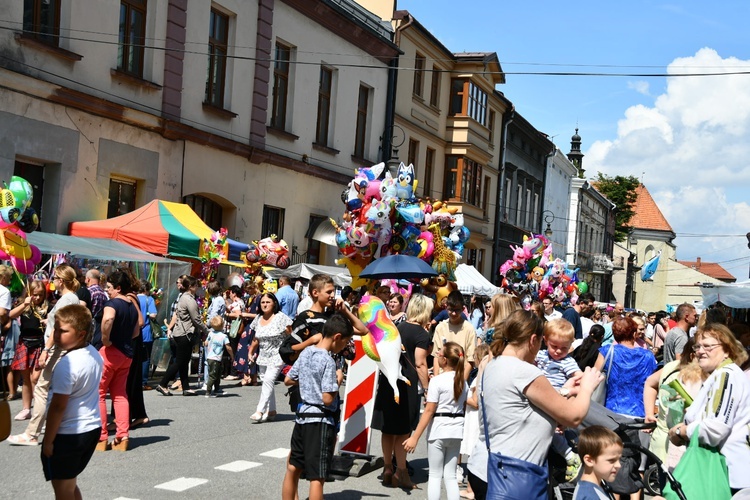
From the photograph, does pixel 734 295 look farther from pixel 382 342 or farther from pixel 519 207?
pixel 519 207

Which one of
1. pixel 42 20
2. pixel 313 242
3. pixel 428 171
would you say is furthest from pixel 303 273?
pixel 428 171

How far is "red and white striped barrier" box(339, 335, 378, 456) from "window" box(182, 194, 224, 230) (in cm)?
1221

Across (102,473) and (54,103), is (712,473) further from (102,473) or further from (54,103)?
(54,103)

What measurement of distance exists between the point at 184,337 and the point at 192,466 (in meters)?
4.58

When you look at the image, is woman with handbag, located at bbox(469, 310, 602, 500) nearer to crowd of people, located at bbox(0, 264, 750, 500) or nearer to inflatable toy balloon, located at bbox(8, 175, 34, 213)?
crowd of people, located at bbox(0, 264, 750, 500)

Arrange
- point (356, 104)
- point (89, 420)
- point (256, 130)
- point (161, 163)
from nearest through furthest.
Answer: point (89, 420), point (161, 163), point (256, 130), point (356, 104)

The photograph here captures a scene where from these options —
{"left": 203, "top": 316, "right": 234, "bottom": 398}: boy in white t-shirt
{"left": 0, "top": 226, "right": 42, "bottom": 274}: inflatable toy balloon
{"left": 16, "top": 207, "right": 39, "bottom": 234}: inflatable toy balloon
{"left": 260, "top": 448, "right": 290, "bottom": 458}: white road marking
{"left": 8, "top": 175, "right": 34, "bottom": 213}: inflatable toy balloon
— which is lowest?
{"left": 260, "top": 448, "right": 290, "bottom": 458}: white road marking

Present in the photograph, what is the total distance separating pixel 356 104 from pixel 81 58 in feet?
37.6

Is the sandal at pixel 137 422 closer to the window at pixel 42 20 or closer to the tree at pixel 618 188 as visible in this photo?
the window at pixel 42 20

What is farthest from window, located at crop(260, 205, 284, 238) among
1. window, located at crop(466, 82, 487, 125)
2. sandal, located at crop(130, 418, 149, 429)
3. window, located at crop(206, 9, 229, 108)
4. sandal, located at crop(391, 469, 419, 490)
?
sandal, located at crop(391, 469, 419, 490)

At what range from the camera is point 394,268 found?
993 centimetres

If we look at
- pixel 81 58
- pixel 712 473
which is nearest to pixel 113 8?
pixel 81 58

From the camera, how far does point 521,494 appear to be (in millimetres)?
4656

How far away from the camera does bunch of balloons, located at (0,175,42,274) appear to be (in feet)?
29.6
